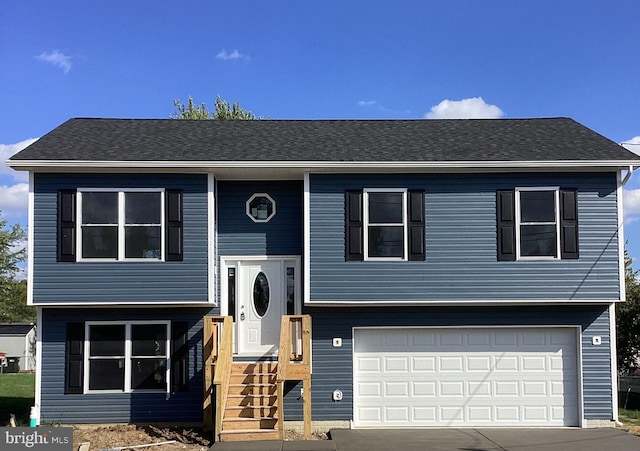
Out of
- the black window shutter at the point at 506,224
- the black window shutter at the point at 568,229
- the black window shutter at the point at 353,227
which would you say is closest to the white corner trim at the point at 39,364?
the black window shutter at the point at 353,227

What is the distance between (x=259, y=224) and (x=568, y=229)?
19.3 ft

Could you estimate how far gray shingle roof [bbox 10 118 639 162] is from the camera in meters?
12.4

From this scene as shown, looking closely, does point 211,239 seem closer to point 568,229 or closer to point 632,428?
point 568,229

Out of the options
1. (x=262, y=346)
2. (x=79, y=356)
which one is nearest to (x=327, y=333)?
(x=262, y=346)

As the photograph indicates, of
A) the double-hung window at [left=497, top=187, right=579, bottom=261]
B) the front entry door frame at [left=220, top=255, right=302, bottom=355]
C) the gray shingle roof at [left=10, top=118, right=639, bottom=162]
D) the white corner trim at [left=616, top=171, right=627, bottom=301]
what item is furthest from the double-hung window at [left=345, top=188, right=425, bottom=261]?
the white corner trim at [left=616, top=171, right=627, bottom=301]

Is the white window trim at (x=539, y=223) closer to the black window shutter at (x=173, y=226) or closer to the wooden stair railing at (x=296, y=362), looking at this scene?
the wooden stair railing at (x=296, y=362)

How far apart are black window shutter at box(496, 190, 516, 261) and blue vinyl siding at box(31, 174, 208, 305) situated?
547cm

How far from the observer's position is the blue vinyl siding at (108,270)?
1201 cm

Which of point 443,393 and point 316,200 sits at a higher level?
point 316,200

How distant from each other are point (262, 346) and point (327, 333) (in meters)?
1.31

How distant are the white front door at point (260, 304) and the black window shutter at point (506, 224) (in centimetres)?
421

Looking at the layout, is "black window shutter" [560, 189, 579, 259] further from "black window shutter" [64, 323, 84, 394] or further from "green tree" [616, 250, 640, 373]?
"black window shutter" [64, 323, 84, 394]

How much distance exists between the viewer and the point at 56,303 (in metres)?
11.9

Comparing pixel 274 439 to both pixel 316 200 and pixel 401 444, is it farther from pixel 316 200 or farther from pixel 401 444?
pixel 316 200
